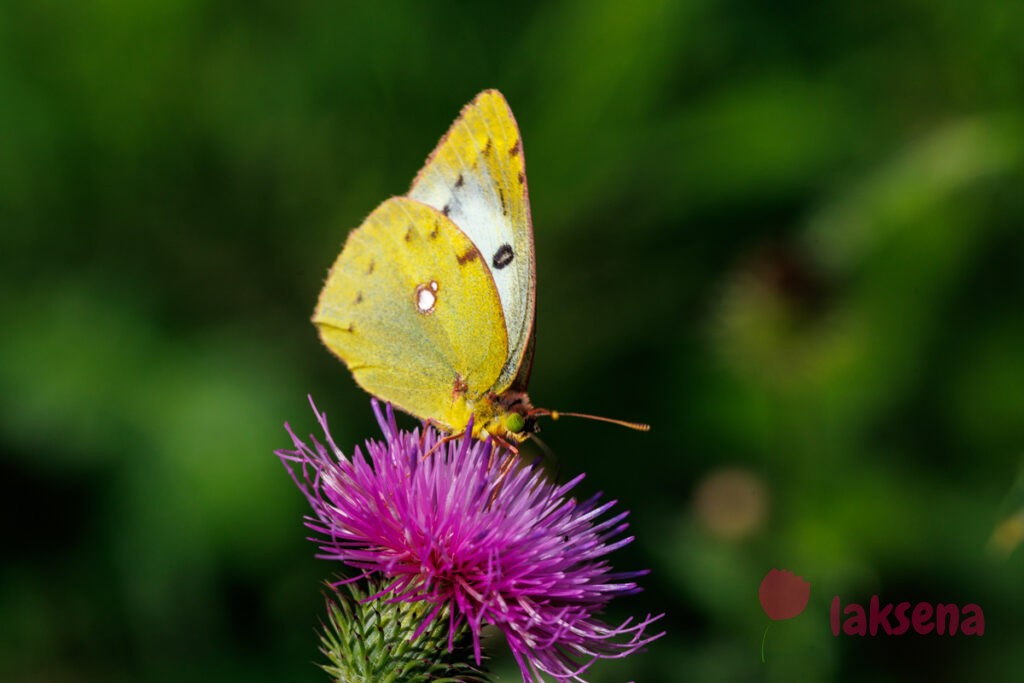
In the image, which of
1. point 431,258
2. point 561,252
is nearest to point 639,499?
point 561,252

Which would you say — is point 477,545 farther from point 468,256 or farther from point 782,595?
point 782,595

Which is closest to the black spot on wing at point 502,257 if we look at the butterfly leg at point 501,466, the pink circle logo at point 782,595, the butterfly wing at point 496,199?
the butterfly wing at point 496,199

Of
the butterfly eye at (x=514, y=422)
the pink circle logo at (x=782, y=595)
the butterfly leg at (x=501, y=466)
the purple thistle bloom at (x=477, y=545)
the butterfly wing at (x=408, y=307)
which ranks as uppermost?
the butterfly wing at (x=408, y=307)

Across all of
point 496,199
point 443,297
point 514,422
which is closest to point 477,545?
point 514,422

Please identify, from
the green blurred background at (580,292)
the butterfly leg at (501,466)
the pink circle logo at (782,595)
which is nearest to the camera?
the butterfly leg at (501,466)

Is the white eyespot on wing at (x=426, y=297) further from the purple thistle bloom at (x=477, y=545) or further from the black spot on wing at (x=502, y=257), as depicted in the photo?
the purple thistle bloom at (x=477, y=545)

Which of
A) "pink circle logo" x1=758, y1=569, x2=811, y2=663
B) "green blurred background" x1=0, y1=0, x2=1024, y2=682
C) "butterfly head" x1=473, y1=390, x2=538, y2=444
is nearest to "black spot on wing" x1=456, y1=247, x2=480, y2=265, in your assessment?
"butterfly head" x1=473, y1=390, x2=538, y2=444

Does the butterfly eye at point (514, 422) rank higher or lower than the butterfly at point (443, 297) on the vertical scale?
lower
